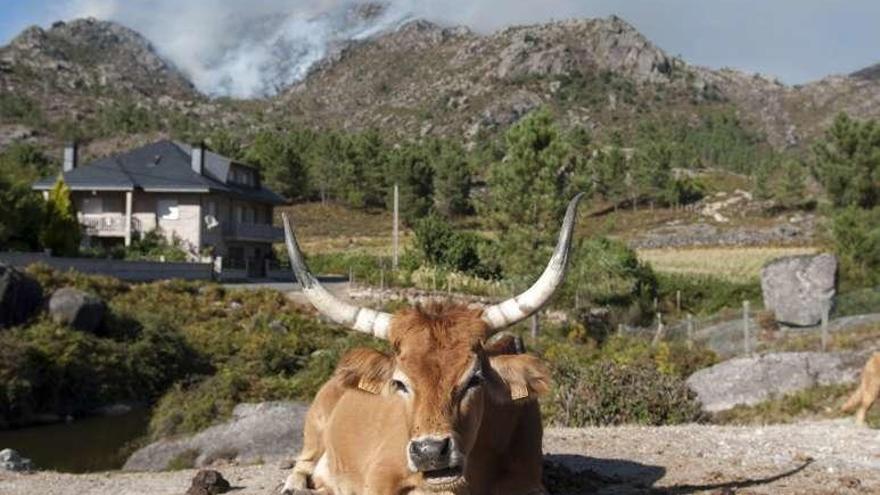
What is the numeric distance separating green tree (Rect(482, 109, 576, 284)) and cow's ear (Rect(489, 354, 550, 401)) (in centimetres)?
2648

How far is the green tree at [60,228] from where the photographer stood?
152ft

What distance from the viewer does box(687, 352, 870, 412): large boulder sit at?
62.3ft

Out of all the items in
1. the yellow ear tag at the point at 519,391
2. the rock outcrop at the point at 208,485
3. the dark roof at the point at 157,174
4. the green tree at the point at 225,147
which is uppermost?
the green tree at the point at 225,147

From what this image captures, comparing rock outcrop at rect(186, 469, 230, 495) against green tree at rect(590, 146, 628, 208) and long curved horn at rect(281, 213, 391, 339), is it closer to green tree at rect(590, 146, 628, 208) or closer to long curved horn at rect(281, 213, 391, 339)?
long curved horn at rect(281, 213, 391, 339)

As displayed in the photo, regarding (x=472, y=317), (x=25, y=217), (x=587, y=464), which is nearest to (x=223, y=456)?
(x=587, y=464)

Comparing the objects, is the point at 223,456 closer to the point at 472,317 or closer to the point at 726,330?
the point at 472,317

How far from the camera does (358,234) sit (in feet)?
271

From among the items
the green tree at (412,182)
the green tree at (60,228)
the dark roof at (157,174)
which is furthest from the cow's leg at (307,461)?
the green tree at (412,182)

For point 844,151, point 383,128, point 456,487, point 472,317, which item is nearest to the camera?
point 456,487

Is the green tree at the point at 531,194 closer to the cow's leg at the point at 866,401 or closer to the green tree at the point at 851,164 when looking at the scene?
the cow's leg at the point at 866,401

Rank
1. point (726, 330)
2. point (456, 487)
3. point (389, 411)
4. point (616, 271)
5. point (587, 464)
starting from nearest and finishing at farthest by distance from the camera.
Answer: point (456, 487) < point (389, 411) < point (587, 464) < point (726, 330) < point (616, 271)

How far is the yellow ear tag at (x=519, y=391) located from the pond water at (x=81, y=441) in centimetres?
1379

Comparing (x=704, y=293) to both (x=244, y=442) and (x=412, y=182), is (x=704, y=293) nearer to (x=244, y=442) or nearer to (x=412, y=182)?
(x=244, y=442)

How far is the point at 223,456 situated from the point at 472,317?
9351 mm
